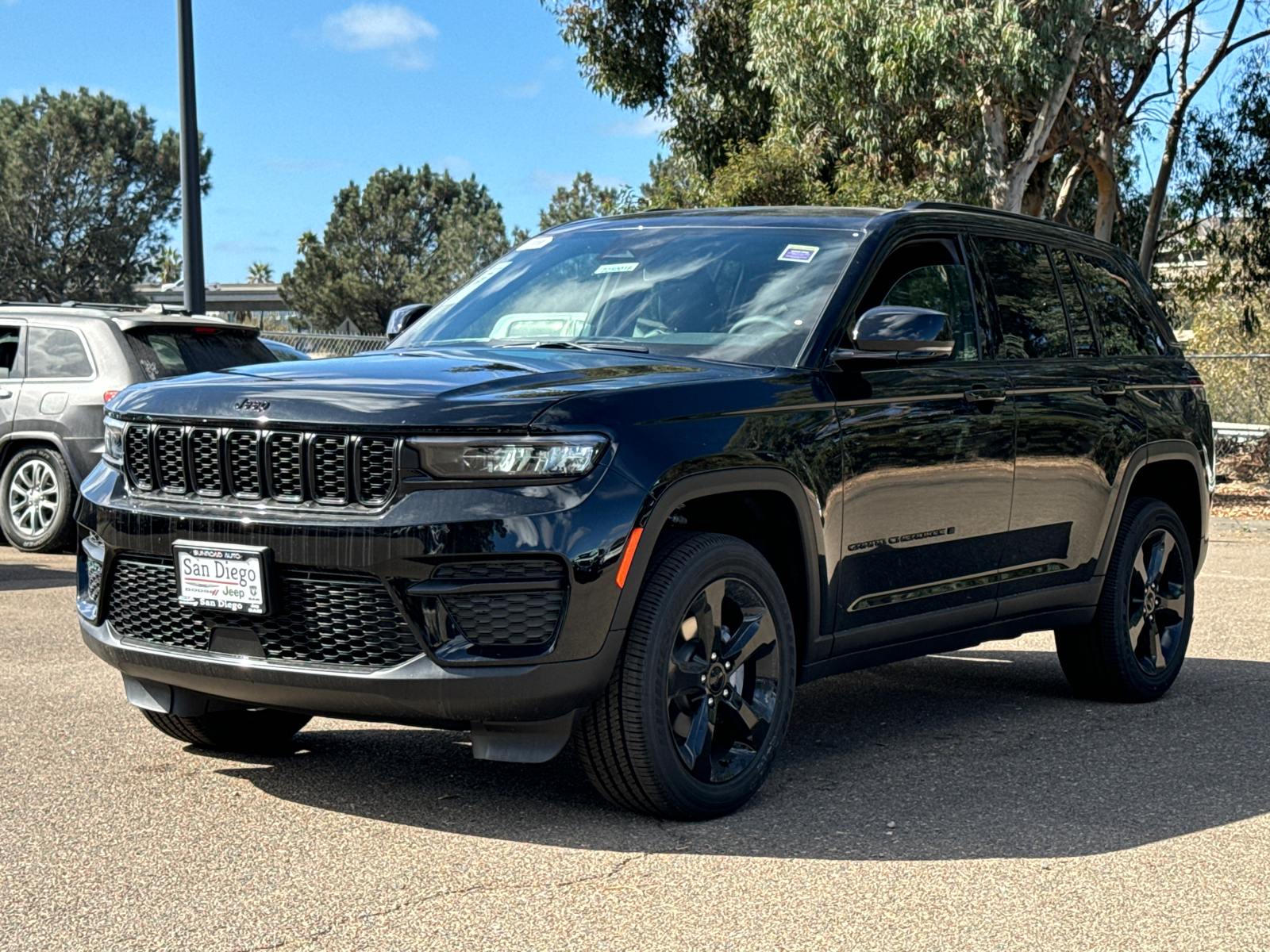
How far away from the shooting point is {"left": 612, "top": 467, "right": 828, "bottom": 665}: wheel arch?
15.3ft

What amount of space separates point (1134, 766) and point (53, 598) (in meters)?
6.39

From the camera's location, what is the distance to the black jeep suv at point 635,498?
14.1 feet

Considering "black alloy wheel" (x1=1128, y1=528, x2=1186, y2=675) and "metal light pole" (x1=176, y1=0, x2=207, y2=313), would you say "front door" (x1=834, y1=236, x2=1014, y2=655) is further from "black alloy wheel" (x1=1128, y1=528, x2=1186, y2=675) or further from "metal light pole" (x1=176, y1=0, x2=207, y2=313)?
"metal light pole" (x1=176, y1=0, x2=207, y2=313)

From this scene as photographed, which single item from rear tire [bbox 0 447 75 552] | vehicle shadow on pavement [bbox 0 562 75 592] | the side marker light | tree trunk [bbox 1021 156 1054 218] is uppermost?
tree trunk [bbox 1021 156 1054 218]

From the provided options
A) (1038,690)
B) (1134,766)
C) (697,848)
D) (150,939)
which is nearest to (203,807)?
(150,939)

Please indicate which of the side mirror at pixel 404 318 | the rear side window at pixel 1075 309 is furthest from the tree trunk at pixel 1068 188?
the side mirror at pixel 404 318

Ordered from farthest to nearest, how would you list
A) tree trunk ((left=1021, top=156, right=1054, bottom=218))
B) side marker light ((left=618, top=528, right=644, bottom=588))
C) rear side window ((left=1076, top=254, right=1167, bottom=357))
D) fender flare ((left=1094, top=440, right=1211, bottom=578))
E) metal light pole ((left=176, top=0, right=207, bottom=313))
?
1. tree trunk ((left=1021, top=156, right=1054, bottom=218))
2. metal light pole ((left=176, top=0, right=207, bottom=313))
3. rear side window ((left=1076, top=254, right=1167, bottom=357))
4. fender flare ((left=1094, top=440, right=1211, bottom=578))
5. side marker light ((left=618, top=528, right=644, bottom=588))

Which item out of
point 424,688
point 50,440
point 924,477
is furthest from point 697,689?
point 50,440

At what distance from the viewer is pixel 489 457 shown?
427cm

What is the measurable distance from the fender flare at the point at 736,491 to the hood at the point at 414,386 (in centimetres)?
32

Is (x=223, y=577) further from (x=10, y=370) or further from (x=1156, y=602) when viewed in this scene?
(x=10, y=370)

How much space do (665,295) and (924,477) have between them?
109cm

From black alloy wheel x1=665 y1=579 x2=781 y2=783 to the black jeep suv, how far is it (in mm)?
11

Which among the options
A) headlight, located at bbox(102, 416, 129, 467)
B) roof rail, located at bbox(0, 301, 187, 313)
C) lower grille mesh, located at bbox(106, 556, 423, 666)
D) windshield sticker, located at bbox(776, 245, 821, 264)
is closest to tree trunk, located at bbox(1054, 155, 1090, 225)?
roof rail, located at bbox(0, 301, 187, 313)
